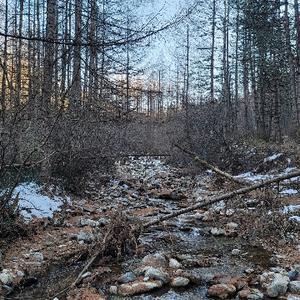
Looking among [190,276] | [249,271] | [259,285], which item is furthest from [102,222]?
[259,285]

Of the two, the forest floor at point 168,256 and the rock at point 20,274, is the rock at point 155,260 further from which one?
the rock at point 20,274

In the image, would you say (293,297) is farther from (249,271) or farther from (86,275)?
(86,275)

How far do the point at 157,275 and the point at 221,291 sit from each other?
776 mm

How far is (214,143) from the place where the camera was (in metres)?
14.6

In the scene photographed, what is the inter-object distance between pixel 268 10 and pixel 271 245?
13.7 metres

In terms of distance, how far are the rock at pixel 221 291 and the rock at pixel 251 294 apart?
0.10 m

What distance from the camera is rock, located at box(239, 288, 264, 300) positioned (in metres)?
4.18

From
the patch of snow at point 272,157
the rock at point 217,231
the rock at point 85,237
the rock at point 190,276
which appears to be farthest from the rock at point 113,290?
the patch of snow at point 272,157

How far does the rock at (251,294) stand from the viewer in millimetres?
4184

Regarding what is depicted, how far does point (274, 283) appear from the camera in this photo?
14.2ft

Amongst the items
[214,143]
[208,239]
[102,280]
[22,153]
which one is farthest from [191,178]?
[102,280]

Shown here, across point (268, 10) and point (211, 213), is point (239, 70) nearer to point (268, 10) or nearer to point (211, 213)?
point (268, 10)

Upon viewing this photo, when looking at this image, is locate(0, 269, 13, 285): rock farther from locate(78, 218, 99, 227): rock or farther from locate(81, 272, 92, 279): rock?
locate(78, 218, 99, 227): rock

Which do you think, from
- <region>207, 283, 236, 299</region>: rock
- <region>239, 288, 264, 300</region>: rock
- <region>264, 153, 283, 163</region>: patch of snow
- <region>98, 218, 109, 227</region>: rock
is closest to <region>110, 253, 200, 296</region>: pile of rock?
<region>207, 283, 236, 299</region>: rock
